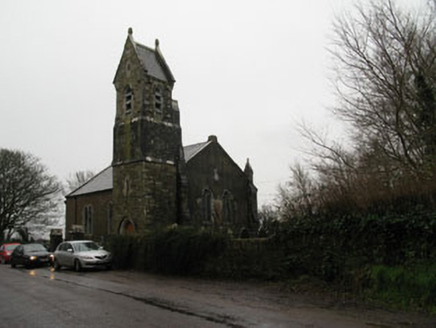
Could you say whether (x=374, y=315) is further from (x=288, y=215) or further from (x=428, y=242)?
(x=288, y=215)

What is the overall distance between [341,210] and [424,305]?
3928 mm

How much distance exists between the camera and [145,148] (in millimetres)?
27141

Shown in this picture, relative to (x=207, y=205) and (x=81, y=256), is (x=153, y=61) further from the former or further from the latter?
(x=81, y=256)

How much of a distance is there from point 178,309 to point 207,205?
70.4ft

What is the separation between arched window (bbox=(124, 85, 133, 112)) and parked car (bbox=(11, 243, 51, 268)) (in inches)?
435

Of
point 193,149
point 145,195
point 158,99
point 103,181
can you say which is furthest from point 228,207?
point 103,181

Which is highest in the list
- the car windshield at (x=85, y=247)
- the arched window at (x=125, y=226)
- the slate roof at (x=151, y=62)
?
the slate roof at (x=151, y=62)

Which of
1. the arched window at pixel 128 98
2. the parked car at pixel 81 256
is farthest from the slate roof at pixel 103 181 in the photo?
the parked car at pixel 81 256

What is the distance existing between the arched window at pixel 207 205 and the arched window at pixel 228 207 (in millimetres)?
1722

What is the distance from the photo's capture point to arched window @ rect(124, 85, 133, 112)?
95.5 feet

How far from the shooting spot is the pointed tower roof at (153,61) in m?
29.5

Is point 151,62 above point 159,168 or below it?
above

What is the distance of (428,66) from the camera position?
14281 mm

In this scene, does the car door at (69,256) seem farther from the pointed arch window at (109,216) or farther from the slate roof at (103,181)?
the pointed arch window at (109,216)
